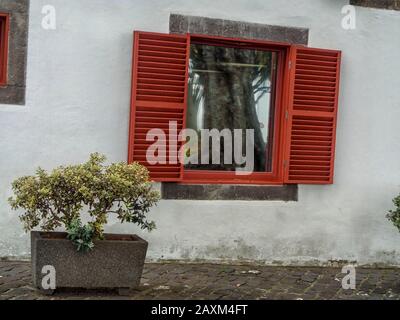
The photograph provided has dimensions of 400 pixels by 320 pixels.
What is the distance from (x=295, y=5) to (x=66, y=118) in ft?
9.15

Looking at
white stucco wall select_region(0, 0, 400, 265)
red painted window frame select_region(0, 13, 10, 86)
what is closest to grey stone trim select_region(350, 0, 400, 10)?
white stucco wall select_region(0, 0, 400, 265)

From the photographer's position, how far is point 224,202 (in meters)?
7.05

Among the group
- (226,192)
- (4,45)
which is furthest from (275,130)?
(4,45)

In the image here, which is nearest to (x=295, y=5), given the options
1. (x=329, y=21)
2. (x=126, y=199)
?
(x=329, y=21)

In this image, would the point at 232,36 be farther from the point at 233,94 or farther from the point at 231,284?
the point at 231,284

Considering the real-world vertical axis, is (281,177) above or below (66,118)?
below

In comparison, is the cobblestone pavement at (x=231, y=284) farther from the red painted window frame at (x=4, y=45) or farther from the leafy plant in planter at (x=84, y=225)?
the red painted window frame at (x=4, y=45)

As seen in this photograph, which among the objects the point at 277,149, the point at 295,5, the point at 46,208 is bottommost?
the point at 46,208

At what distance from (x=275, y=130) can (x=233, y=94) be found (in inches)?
24.5

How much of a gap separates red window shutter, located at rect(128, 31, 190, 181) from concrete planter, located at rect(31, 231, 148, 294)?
145 cm

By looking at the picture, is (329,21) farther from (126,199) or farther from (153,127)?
(126,199)

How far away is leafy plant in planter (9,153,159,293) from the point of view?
17.1 ft

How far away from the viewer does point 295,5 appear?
7160 millimetres

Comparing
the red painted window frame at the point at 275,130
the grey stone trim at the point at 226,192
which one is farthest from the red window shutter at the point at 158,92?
the red painted window frame at the point at 275,130
